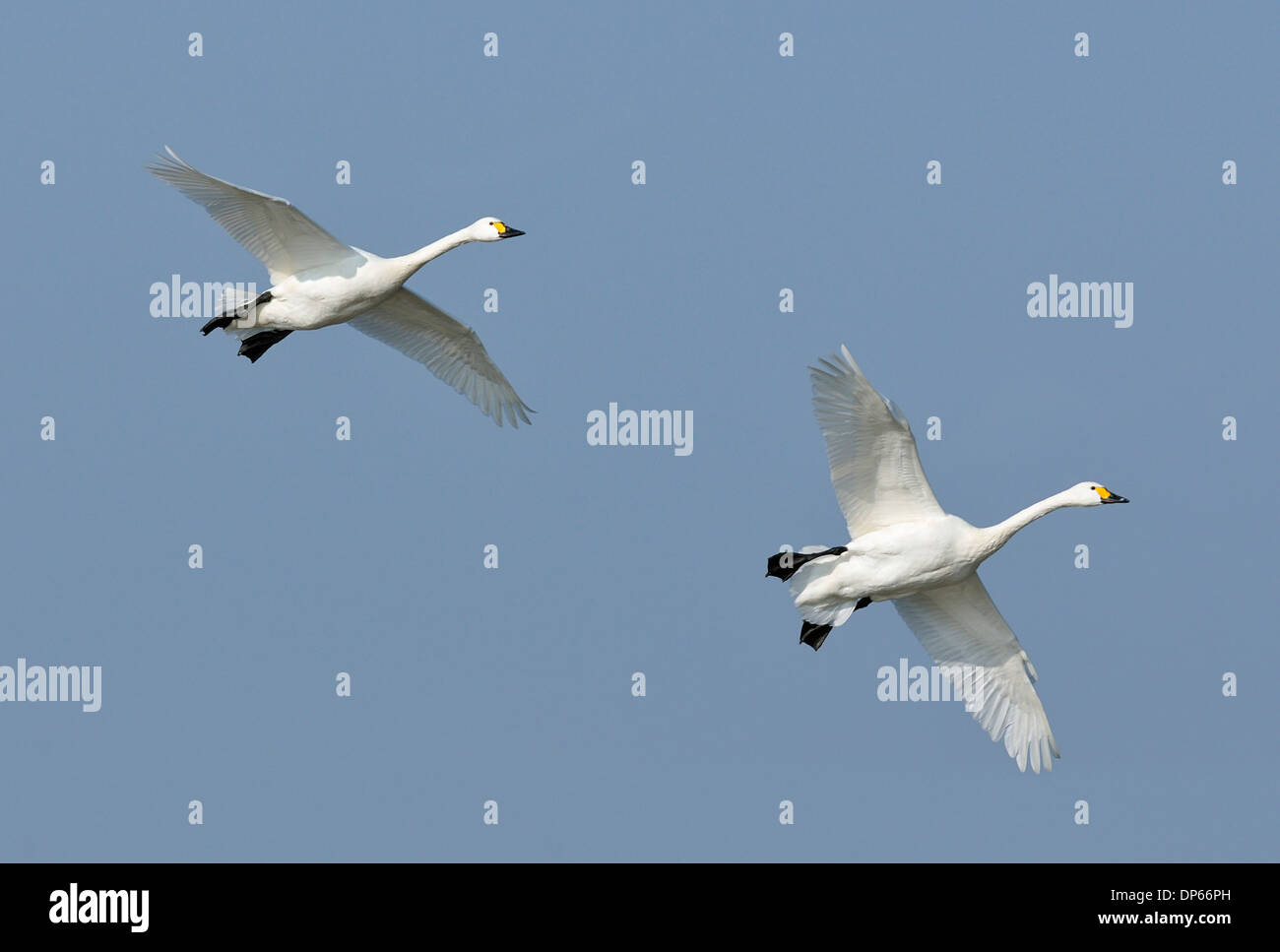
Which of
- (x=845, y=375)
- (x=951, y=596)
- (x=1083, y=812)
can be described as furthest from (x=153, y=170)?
(x=1083, y=812)

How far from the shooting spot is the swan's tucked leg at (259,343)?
31047mm

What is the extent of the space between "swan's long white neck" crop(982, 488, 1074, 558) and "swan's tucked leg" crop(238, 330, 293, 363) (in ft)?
34.2

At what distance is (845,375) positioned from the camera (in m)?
26.1

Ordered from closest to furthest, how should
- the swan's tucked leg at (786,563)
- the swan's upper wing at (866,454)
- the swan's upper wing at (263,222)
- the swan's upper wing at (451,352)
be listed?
the swan's upper wing at (866,454), the swan's tucked leg at (786,563), the swan's upper wing at (263,222), the swan's upper wing at (451,352)

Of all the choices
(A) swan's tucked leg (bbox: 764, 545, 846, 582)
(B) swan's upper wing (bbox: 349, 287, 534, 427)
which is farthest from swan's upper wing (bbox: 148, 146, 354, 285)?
(A) swan's tucked leg (bbox: 764, 545, 846, 582)

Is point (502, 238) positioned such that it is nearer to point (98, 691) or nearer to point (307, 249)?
point (307, 249)

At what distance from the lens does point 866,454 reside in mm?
27000

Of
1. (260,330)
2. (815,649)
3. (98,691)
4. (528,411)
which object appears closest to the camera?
(815,649)

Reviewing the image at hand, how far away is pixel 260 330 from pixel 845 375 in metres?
9.25

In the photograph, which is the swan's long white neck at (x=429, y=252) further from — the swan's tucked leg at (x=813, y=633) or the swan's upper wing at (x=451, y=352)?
the swan's tucked leg at (x=813, y=633)

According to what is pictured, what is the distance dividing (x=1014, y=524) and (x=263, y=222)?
10.9 meters

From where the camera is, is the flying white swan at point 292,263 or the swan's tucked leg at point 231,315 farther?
the swan's tucked leg at point 231,315

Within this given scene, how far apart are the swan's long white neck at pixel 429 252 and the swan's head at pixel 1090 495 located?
9.12 meters

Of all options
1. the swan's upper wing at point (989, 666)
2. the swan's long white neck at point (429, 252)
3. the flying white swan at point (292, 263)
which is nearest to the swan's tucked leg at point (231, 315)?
the flying white swan at point (292, 263)
